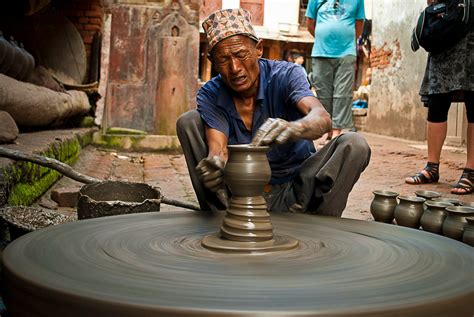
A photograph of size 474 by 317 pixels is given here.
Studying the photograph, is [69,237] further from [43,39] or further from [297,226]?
[43,39]

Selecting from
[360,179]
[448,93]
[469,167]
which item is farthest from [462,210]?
[360,179]

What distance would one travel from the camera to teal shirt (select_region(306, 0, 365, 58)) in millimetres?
6391

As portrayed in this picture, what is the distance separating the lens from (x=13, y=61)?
520 centimetres

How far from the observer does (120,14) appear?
735cm

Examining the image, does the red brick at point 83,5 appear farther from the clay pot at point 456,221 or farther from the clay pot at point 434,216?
the clay pot at point 456,221

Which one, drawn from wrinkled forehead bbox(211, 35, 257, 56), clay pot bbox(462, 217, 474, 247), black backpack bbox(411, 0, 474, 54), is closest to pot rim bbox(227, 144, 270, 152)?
wrinkled forehead bbox(211, 35, 257, 56)

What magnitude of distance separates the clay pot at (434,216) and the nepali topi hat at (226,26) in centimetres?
121

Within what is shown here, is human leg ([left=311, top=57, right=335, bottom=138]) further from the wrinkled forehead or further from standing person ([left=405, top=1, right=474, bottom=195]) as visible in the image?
the wrinkled forehead

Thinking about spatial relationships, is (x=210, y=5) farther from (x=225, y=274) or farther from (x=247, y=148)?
(x=225, y=274)

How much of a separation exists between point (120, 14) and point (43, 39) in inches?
64.4

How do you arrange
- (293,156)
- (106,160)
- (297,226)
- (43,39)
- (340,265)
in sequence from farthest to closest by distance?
1. (43,39)
2. (106,160)
3. (293,156)
4. (297,226)
5. (340,265)

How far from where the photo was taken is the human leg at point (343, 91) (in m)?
6.46

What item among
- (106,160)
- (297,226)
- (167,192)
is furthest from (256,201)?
(106,160)

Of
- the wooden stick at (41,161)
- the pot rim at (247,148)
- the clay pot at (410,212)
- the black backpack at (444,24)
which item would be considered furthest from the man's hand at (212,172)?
the black backpack at (444,24)
